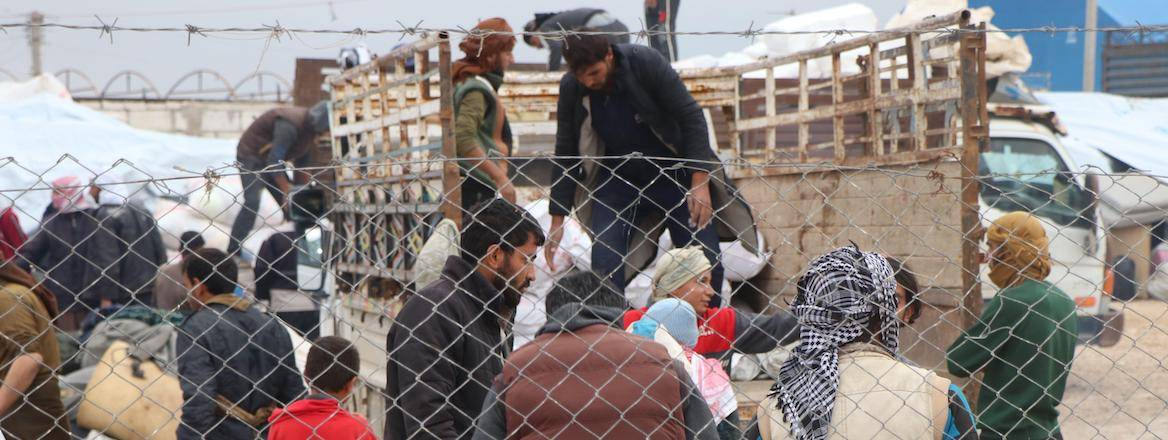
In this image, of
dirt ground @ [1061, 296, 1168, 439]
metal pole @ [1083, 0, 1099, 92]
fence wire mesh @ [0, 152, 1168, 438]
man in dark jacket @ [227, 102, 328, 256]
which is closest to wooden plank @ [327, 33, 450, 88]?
fence wire mesh @ [0, 152, 1168, 438]

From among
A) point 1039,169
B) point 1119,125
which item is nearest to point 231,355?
point 1039,169

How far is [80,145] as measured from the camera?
1356cm

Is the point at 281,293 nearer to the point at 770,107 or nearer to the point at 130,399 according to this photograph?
the point at 130,399

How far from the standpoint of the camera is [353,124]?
7.09m

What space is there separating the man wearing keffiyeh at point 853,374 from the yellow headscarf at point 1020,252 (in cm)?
192

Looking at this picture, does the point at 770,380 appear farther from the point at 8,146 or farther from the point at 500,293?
the point at 8,146

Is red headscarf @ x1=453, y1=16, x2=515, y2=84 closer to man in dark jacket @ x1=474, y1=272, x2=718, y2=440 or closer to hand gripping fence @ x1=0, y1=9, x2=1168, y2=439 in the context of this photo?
hand gripping fence @ x1=0, y1=9, x2=1168, y2=439

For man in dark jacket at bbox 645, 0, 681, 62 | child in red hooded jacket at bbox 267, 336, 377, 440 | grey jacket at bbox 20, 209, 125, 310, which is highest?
man in dark jacket at bbox 645, 0, 681, 62

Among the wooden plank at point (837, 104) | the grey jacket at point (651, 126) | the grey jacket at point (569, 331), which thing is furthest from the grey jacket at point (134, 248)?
the grey jacket at point (569, 331)

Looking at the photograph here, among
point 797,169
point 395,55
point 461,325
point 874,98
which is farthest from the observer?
point 874,98

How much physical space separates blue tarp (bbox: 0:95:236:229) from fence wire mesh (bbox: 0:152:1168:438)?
12.7 ft

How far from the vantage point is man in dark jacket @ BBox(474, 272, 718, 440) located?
3064mm

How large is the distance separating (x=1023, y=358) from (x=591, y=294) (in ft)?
6.35

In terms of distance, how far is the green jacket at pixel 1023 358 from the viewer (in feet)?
14.1
